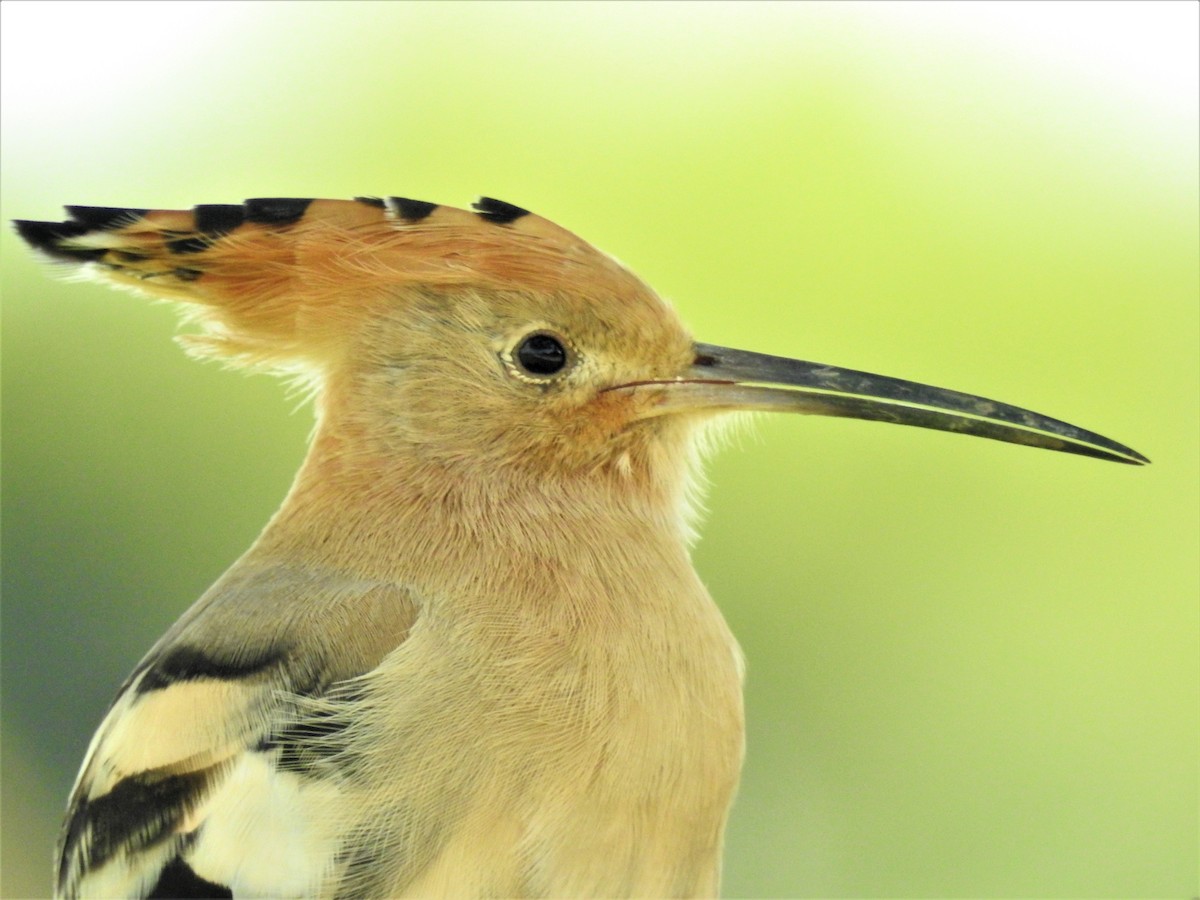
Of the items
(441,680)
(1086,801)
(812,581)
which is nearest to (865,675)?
(812,581)

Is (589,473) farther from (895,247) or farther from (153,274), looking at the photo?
(895,247)

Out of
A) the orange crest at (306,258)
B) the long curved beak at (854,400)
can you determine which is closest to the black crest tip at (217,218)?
the orange crest at (306,258)

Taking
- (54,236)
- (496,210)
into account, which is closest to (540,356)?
(496,210)

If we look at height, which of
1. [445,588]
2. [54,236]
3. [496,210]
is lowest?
[445,588]

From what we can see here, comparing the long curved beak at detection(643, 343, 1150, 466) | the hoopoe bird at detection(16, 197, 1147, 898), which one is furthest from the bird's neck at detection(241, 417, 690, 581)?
the long curved beak at detection(643, 343, 1150, 466)

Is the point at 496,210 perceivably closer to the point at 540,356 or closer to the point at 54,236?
the point at 540,356
